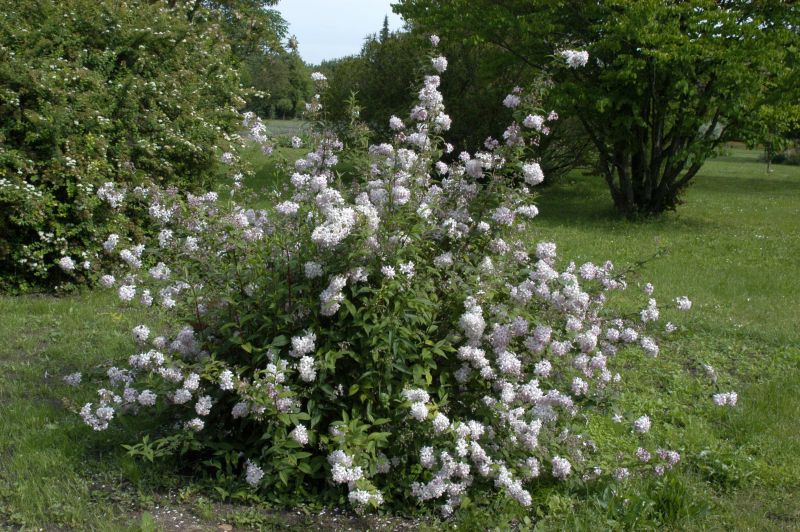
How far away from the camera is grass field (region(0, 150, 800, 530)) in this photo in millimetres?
3107

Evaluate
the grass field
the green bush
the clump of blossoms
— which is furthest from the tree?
the clump of blossoms

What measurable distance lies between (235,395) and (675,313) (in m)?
4.91

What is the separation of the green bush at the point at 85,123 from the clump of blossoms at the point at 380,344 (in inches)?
87.8

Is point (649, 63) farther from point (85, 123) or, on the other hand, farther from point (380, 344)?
point (380, 344)

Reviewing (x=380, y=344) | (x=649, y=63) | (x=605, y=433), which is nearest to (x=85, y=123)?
(x=380, y=344)

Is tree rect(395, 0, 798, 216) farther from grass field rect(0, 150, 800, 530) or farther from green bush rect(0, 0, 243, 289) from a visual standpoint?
green bush rect(0, 0, 243, 289)

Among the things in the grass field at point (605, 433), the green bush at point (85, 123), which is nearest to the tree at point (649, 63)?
the grass field at point (605, 433)

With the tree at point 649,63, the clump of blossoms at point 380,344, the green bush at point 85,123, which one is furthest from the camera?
the tree at point 649,63

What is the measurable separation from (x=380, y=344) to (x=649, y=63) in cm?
1041

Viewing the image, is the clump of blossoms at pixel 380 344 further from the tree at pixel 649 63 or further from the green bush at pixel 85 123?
the tree at pixel 649 63

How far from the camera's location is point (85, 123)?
672 cm

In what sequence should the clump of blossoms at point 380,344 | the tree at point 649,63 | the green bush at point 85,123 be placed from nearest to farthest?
the clump of blossoms at point 380,344
the green bush at point 85,123
the tree at point 649,63

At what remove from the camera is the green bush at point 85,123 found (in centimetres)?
631

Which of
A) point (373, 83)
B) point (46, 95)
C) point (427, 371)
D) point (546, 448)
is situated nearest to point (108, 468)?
point (427, 371)
